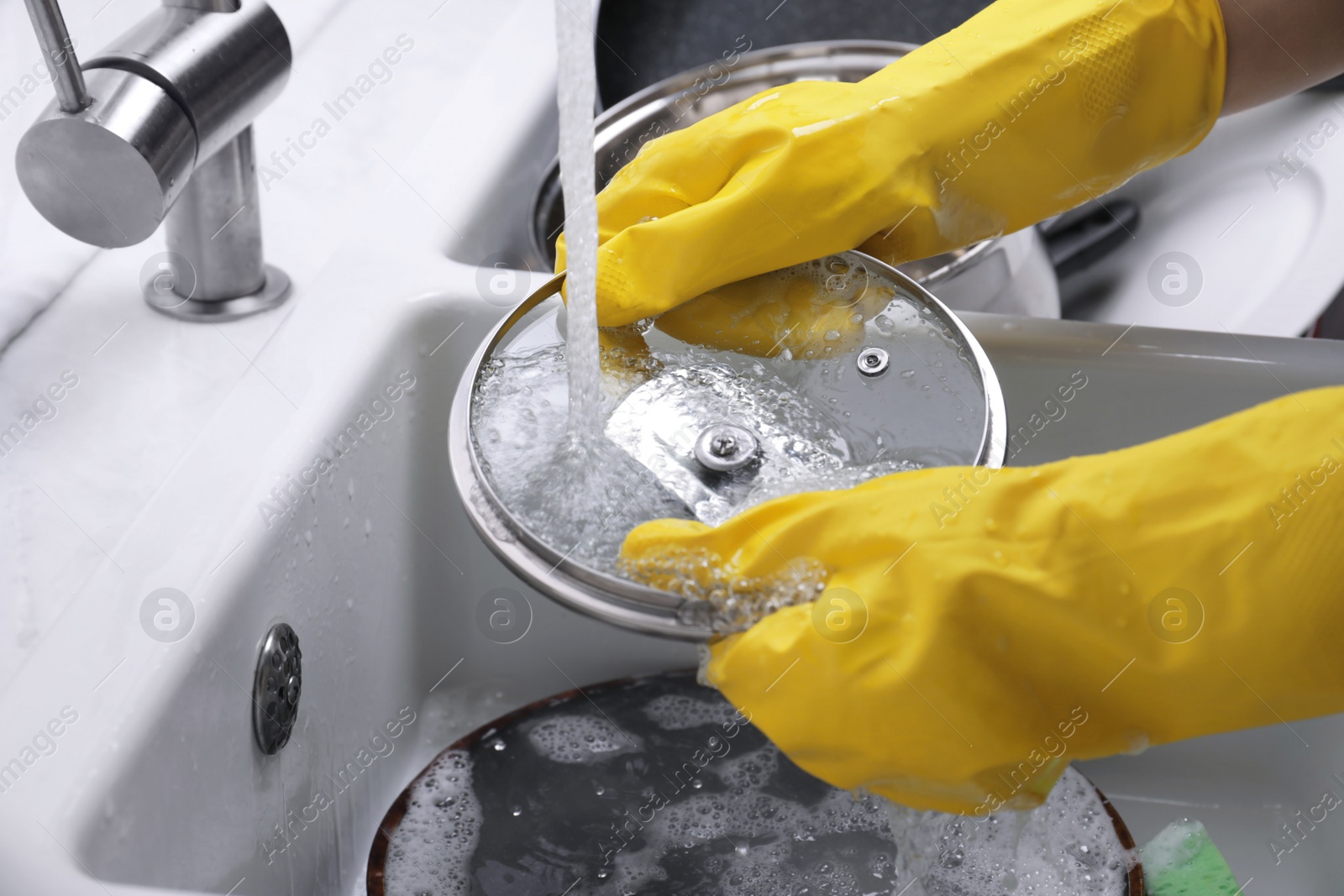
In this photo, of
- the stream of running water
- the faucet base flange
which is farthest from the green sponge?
the faucet base flange

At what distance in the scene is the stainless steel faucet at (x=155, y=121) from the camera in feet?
2.07

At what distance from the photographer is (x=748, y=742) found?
962mm

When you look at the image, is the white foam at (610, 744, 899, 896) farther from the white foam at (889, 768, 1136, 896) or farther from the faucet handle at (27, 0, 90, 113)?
the faucet handle at (27, 0, 90, 113)

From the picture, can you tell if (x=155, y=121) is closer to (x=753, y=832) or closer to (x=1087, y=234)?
(x=753, y=832)

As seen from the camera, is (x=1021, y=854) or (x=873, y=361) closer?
(x=873, y=361)

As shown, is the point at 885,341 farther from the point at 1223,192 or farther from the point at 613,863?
the point at 1223,192

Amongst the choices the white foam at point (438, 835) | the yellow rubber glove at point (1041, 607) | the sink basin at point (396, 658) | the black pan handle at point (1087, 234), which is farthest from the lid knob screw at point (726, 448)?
the black pan handle at point (1087, 234)

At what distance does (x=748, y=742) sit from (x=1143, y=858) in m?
0.32

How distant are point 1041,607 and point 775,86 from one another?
2.25 feet

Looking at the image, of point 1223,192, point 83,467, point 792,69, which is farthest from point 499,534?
point 1223,192

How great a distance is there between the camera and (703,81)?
43.7 inches

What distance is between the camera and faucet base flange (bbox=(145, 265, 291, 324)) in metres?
0.89

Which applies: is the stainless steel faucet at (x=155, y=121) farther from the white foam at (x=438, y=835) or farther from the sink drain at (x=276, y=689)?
the white foam at (x=438, y=835)

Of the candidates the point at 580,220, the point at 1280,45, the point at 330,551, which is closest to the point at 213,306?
the point at 330,551
